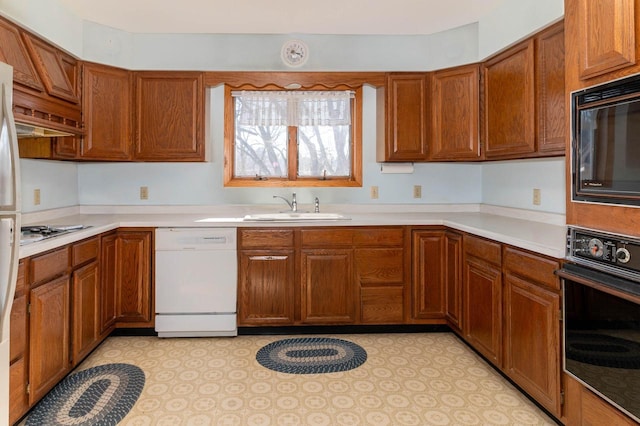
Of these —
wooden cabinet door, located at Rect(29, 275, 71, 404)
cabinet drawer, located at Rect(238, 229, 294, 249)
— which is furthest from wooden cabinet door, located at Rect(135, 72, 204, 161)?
wooden cabinet door, located at Rect(29, 275, 71, 404)

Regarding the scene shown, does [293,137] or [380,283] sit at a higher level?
[293,137]

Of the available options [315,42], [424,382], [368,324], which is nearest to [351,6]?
[315,42]

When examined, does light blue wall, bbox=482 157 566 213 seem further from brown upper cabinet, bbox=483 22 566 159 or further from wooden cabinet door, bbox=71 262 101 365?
wooden cabinet door, bbox=71 262 101 365

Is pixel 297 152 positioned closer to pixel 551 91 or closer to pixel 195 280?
pixel 195 280

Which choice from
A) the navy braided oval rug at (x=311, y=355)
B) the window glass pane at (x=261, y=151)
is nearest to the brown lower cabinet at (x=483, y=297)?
the navy braided oval rug at (x=311, y=355)

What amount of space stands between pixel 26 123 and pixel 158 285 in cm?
135

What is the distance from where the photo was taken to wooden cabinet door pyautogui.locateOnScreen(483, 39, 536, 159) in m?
2.54

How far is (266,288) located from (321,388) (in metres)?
0.95

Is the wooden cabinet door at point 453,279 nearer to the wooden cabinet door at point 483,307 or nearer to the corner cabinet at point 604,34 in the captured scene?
the wooden cabinet door at point 483,307

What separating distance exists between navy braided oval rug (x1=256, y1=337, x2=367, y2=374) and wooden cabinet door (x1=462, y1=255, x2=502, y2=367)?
29.1 inches

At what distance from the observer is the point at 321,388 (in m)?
2.30

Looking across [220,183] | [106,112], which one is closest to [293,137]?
[220,183]

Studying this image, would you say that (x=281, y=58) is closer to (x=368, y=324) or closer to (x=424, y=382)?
(x=368, y=324)

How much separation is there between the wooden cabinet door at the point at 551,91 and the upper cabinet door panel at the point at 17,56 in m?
2.96
